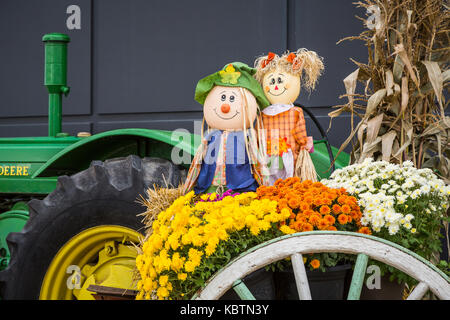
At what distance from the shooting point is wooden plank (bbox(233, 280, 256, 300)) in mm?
1193

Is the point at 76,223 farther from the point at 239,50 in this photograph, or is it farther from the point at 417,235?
the point at 239,50

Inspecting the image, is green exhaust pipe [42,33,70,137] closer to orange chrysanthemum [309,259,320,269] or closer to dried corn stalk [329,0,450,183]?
dried corn stalk [329,0,450,183]

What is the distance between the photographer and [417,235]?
1.55 m

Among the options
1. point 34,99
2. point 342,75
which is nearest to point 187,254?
point 342,75

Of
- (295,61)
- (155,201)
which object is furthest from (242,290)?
(295,61)

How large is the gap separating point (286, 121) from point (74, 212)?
993 mm

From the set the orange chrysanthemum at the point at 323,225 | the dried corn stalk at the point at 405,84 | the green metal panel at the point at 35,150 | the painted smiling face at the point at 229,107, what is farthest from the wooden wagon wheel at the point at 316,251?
the green metal panel at the point at 35,150

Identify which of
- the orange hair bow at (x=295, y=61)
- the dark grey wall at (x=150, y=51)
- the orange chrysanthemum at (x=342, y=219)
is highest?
the dark grey wall at (x=150, y=51)

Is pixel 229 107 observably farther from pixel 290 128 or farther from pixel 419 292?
pixel 419 292

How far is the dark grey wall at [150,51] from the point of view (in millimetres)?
3225

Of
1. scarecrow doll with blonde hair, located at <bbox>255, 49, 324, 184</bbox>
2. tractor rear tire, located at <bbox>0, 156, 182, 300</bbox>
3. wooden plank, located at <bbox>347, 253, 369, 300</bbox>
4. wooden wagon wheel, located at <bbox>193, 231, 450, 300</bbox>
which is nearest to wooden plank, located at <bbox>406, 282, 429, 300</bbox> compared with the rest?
wooden wagon wheel, located at <bbox>193, 231, 450, 300</bbox>

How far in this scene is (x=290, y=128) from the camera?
194 centimetres

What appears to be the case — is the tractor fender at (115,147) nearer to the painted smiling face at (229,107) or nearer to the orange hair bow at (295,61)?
the painted smiling face at (229,107)

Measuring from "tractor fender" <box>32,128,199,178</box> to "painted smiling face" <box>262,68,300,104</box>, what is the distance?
40cm
